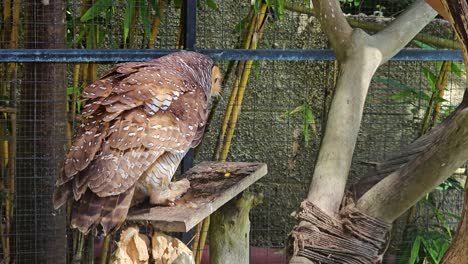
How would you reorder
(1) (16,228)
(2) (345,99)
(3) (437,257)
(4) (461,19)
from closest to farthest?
1. (4) (461,19)
2. (2) (345,99)
3. (1) (16,228)
4. (3) (437,257)

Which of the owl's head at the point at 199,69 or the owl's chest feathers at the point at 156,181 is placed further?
the owl's head at the point at 199,69

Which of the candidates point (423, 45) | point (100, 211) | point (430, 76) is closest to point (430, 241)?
point (430, 76)

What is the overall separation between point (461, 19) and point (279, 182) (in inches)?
108

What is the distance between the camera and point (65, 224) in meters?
3.87

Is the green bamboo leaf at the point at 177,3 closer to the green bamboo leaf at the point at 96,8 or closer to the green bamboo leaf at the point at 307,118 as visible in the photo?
the green bamboo leaf at the point at 96,8

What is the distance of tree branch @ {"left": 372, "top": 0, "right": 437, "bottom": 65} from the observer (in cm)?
301

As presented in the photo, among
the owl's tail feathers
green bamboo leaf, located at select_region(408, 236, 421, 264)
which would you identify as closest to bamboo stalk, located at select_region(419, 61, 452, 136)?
green bamboo leaf, located at select_region(408, 236, 421, 264)

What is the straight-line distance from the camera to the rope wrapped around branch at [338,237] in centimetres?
265

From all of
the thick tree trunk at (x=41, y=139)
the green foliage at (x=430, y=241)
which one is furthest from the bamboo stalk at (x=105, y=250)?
the green foliage at (x=430, y=241)

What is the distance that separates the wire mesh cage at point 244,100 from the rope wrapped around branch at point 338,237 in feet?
2.60

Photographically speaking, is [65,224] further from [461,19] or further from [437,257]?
[461,19]

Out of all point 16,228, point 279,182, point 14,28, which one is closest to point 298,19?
point 279,182

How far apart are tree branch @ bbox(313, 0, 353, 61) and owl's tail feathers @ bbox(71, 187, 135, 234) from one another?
103 cm

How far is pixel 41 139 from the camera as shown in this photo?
148 inches
